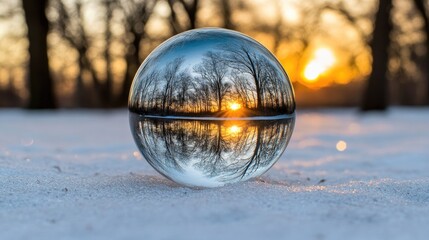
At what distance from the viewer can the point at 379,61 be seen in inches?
586

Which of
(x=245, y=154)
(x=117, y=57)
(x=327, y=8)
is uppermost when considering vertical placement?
(x=327, y=8)

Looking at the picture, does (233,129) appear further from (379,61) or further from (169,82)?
(379,61)

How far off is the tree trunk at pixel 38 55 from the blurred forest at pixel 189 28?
0.10 ft

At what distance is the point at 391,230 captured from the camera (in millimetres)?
2639

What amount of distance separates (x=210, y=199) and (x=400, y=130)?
319 inches

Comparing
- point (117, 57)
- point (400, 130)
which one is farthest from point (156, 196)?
point (117, 57)

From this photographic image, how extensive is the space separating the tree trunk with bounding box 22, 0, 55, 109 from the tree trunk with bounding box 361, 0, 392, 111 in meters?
10.1

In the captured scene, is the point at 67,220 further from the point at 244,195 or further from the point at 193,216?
the point at 244,195

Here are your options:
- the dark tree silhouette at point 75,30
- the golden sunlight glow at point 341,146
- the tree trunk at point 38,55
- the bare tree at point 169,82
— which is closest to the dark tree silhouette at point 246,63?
the bare tree at point 169,82

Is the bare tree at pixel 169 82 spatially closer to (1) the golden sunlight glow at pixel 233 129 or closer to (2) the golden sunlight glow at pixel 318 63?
(1) the golden sunlight glow at pixel 233 129

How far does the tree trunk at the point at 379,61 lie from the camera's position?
568 inches

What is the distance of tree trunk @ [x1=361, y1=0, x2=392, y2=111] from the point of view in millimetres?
14438

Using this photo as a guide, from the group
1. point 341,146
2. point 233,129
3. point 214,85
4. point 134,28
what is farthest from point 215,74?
point 134,28

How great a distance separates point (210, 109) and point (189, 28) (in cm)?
1620
